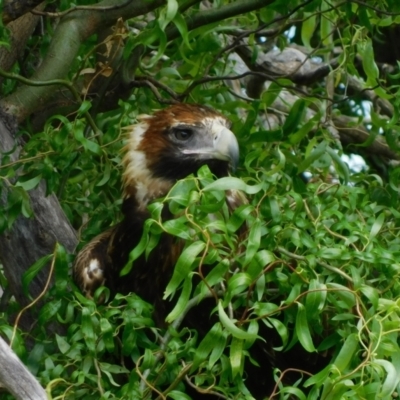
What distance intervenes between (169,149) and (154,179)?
0.44 ft

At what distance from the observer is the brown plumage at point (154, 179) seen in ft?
14.5

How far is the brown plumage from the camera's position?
443 centimetres

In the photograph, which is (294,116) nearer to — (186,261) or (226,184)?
(226,184)

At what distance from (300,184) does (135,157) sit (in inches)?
39.8

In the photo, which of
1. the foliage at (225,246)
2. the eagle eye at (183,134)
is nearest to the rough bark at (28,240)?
the foliage at (225,246)

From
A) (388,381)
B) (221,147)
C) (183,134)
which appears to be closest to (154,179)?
(183,134)

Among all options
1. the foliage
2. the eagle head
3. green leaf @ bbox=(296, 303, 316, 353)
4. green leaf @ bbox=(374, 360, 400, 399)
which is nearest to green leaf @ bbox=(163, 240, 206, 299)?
the foliage

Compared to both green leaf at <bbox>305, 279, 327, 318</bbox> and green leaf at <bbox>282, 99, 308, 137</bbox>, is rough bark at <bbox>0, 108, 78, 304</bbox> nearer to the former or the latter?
green leaf at <bbox>282, 99, 308, 137</bbox>

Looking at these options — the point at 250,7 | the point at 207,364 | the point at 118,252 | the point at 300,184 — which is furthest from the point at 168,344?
the point at 250,7

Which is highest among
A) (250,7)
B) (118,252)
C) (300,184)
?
(250,7)

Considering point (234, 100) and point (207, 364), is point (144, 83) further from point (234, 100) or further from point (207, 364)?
point (207, 364)

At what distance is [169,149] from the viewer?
182 inches

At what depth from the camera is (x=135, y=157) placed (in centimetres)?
473

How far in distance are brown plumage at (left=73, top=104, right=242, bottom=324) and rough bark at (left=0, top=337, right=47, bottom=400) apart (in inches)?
59.0
